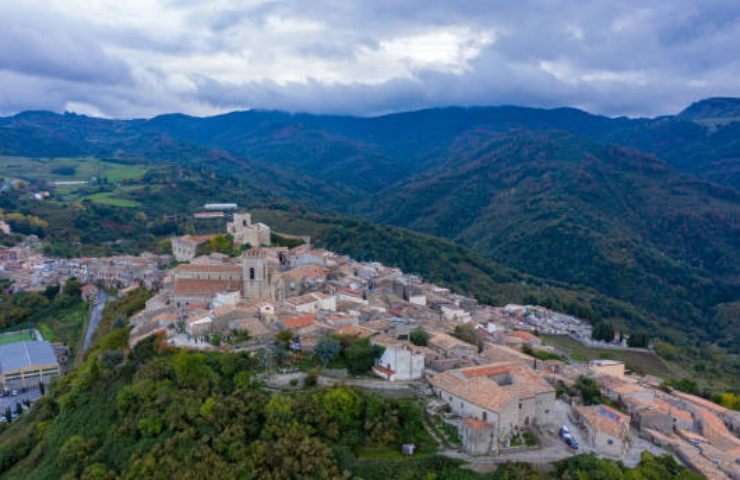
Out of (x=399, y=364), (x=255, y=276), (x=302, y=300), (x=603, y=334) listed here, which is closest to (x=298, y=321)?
(x=302, y=300)

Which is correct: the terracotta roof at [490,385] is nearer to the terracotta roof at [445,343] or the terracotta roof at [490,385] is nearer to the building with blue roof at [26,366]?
the terracotta roof at [445,343]

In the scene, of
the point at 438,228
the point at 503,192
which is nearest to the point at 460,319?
the point at 438,228

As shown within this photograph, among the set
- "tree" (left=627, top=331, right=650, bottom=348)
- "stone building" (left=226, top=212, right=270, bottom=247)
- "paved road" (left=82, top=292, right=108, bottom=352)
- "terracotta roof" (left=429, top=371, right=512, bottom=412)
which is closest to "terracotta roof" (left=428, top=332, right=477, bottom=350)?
"terracotta roof" (left=429, top=371, right=512, bottom=412)

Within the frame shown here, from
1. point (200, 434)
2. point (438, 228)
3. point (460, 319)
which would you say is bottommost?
point (438, 228)

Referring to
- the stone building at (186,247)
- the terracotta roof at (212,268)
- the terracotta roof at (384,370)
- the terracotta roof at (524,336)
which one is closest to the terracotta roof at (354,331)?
the terracotta roof at (384,370)

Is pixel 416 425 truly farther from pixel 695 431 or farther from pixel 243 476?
pixel 695 431

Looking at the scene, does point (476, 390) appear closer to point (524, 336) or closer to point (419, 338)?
point (419, 338)
